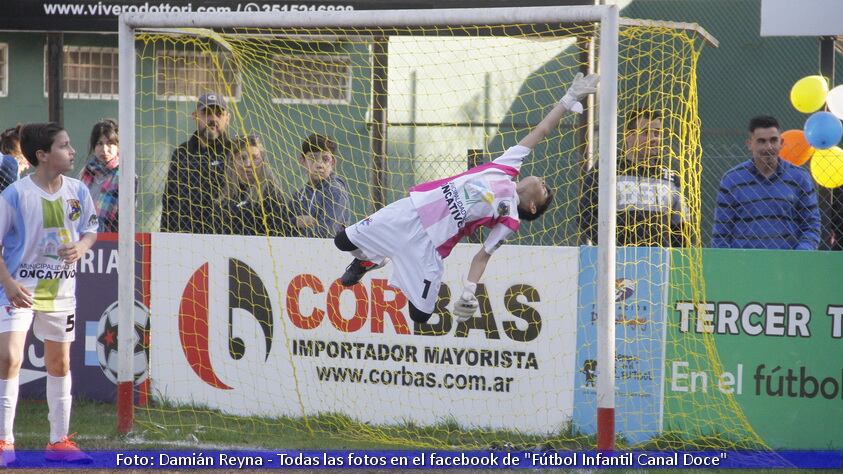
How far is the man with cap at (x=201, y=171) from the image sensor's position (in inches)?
324

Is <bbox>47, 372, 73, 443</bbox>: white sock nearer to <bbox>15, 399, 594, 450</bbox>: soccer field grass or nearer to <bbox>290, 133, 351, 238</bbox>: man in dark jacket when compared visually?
<bbox>15, 399, 594, 450</bbox>: soccer field grass

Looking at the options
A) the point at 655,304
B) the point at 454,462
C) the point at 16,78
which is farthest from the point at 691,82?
the point at 16,78

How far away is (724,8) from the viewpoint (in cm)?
1424

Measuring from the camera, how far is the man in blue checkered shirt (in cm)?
730

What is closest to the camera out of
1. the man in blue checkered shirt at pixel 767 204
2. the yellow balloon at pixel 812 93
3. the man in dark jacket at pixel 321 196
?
the man in blue checkered shirt at pixel 767 204

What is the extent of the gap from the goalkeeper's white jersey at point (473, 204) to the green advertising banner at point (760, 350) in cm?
162

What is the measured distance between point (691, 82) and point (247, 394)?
4.04m

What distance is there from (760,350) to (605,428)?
1.41m

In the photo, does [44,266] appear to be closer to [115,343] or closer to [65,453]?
[65,453]

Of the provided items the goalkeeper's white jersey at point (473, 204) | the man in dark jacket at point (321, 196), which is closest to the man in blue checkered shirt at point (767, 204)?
the goalkeeper's white jersey at point (473, 204)

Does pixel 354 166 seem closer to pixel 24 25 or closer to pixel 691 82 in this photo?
pixel 691 82

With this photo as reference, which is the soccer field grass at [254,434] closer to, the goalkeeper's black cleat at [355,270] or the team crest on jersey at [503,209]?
the goalkeeper's black cleat at [355,270]

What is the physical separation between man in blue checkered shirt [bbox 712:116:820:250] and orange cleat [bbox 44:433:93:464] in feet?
14.9

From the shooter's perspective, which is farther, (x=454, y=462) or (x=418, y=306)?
(x=454, y=462)
